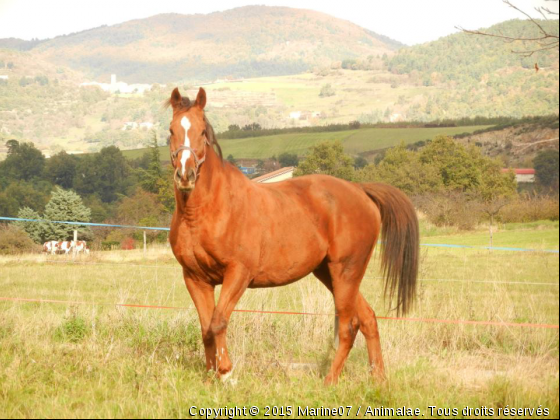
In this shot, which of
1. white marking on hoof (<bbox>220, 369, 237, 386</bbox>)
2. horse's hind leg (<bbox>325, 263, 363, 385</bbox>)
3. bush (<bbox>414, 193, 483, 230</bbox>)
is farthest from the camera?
bush (<bbox>414, 193, 483, 230</bbox>)

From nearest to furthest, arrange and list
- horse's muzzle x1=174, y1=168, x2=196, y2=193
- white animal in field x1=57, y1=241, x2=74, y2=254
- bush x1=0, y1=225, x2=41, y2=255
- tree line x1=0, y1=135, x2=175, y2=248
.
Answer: horse's muzzle x1=174, y1=168, x2=196, y2=193, bush x1=0, y1=225, x2=41, y2=255, white animal in field x1=57, y1=241, x2=74, y2=254, tree line x1=0, y1=135, x2=175, y2=248

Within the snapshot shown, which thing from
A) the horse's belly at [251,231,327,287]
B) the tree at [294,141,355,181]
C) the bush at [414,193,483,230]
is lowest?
the bush at [414,193,483,230]

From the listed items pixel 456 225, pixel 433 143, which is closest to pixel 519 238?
pixel 456 225

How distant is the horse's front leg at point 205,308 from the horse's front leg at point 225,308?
20cm

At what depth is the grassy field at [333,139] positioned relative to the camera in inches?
3270

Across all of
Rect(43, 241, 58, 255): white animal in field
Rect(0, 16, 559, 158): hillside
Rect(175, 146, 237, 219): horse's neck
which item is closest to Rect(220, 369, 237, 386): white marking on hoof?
Rect(175, 146, 237, 219): horse's neck

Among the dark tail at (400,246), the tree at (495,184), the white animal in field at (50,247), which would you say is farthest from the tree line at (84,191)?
the tree at (495,184)

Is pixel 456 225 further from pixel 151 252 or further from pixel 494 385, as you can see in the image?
pixel 494 385

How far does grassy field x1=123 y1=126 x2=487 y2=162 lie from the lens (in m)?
83.1

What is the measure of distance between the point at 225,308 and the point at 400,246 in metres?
2.19

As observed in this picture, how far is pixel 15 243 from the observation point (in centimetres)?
1959

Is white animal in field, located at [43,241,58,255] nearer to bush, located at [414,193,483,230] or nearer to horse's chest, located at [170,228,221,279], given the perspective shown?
horse's chest, located at [170,228,221,279]

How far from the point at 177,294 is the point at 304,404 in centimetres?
1212

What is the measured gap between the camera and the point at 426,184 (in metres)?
43.7
